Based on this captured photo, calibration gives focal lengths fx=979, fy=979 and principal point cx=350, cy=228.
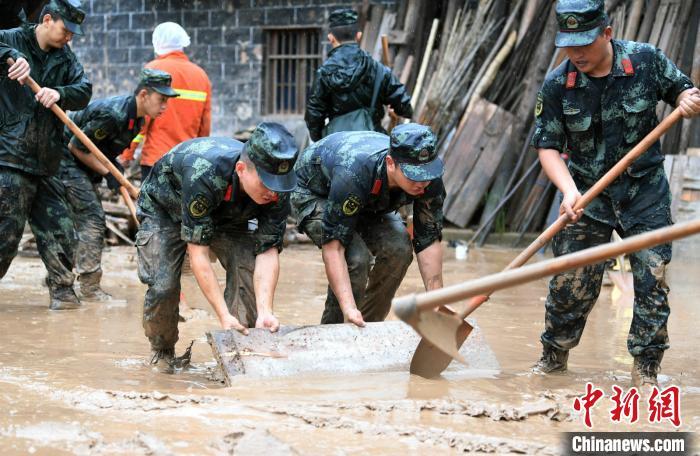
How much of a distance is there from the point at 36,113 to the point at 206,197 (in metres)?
2.43

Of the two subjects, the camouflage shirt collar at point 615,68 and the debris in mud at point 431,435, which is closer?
the debris in mud at point 431,435

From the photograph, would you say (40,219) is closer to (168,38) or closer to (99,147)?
(99,147)

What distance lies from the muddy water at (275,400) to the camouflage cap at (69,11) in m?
1.88

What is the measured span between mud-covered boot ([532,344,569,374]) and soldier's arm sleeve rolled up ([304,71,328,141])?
2.88 metres

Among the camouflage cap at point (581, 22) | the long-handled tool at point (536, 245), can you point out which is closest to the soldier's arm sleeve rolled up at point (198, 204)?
the long-handled tool at point (536, 245)

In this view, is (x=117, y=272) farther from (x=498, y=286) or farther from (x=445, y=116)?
(x=498, y=286)

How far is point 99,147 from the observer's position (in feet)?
22.8

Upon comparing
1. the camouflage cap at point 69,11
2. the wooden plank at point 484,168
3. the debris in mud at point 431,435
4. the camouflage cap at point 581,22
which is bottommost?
the wooden plank at point 484,168

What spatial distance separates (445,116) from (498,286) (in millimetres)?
8066

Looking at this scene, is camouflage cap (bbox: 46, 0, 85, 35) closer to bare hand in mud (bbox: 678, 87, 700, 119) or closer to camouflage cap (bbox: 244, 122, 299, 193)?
camouflage cap (bbox: 244, 122, 299, 193)

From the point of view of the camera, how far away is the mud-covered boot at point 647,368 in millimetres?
4531

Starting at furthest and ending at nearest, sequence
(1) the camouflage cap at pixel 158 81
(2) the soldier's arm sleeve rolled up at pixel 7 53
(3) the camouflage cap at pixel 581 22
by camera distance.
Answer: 1. (1) the camouflage cap at pixel 158 81
2. (2) the soldier's arm sleeve rolled up at pixel 7 53
3. (3) the camouflage cap at pixel 581 22

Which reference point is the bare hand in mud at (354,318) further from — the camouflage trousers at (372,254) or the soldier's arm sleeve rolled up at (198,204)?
the soldier's arm sleeve rolled up at (198,204)

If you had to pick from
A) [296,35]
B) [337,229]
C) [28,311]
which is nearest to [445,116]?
[296,35]
